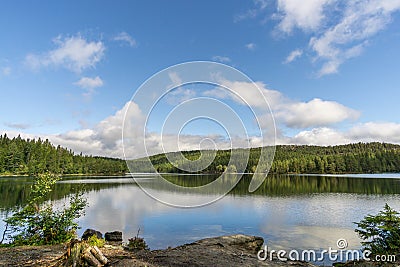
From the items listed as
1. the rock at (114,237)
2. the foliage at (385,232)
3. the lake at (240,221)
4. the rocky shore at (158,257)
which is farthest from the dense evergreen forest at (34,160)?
the foliage at (385,232)

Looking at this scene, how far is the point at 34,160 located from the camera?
10600 cm

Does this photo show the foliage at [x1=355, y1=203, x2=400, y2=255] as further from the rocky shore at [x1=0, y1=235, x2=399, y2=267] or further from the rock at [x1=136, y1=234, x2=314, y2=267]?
the rock at [x1=136, y1=234, x2=314, y2=267]

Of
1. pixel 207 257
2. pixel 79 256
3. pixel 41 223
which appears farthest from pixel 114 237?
pixel 79 256

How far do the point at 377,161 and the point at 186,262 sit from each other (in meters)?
144

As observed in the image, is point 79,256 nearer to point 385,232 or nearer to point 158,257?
point 158,257

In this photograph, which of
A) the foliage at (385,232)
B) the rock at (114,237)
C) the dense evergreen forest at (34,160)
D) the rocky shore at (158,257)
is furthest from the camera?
the dense evergreen forest at (34,160)

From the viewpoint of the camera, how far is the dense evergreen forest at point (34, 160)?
330 feet

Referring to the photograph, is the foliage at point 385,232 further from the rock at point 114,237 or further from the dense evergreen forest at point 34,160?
the dense evergreen forest at point 34,160

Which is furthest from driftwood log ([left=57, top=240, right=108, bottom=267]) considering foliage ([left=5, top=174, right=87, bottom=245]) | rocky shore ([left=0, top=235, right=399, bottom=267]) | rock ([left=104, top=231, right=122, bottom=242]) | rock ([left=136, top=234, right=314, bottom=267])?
rock ([left=104, top=231, right=122, bottom=242])

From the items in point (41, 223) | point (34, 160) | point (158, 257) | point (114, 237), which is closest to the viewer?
point (158, 257)

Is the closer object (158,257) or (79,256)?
(79,256)

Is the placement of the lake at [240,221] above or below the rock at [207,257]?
below

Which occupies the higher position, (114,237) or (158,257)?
(158,257)

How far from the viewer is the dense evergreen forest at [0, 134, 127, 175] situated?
10044 centimetres
